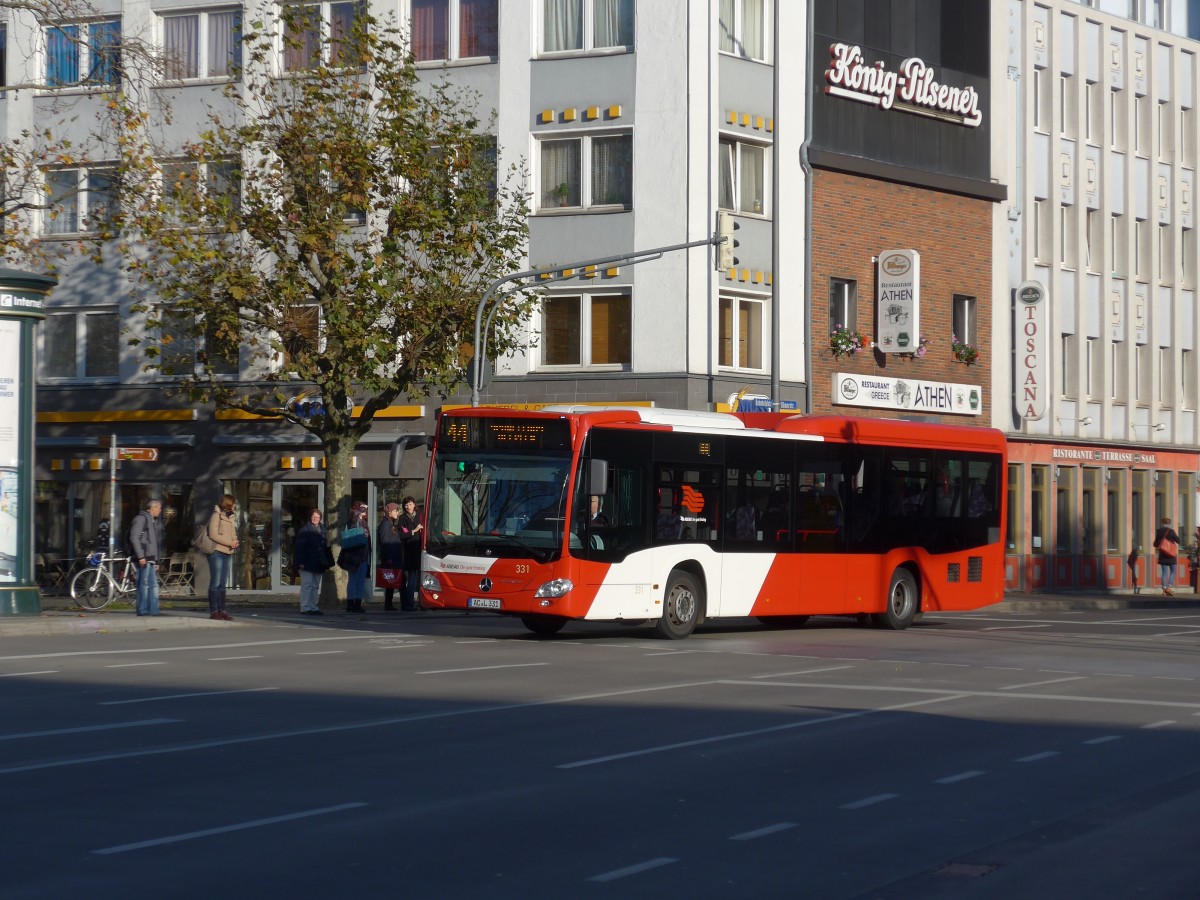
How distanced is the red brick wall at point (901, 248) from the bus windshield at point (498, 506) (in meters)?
17.0

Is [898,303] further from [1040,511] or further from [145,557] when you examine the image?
[145,557]

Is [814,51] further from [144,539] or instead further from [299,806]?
[299,806]

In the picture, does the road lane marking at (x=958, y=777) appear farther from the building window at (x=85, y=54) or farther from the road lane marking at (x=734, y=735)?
the building window at (x=85, y=54)

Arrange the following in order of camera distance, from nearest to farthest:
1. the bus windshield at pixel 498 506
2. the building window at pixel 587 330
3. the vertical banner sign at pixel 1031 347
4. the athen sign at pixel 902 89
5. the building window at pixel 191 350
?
1. the bus windshield at pixel 498 506
2. the building window at pixel 191 350
3. the building window at pixel 587 330
4. the athen sign at pixel 902 89
5. the vertical banner sign at pixel 1031 347

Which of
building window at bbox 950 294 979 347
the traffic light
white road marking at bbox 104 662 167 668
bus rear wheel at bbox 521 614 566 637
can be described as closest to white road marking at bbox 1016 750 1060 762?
white road marking at bbox 104 662 167 668

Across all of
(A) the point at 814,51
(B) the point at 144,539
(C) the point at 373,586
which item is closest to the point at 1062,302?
(A) the point at 814,51

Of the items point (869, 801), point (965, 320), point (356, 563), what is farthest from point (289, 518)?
point (869, 801)

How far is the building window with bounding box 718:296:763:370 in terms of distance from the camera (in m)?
37.8

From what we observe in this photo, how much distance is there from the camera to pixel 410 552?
3203 cm

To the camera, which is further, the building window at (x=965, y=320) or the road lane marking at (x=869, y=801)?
the building window at (x=965, y=320)

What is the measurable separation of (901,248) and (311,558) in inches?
706

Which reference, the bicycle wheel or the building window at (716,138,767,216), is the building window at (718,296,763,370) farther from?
the bicycle wheel

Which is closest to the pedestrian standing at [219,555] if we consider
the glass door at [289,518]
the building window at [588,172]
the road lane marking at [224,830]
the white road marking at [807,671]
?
the white road marking at [807,671]

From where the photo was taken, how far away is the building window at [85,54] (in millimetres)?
24922
